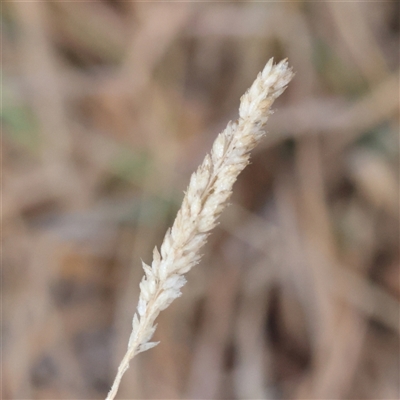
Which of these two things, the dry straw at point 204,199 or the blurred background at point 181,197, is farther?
the blurred background at point 181,197

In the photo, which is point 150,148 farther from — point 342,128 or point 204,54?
point 342,128

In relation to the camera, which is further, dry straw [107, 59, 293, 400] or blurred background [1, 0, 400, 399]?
blurred background [1, 0, 400, 399]

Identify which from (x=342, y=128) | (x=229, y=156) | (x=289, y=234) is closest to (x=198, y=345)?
(x=289, y=234)

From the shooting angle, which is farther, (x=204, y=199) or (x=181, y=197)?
(x=181, y=197)

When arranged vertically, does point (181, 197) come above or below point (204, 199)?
above
